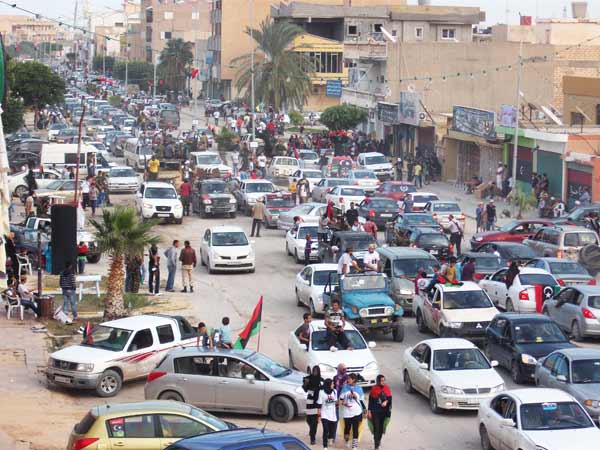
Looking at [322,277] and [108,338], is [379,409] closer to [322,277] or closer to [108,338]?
[108,338]

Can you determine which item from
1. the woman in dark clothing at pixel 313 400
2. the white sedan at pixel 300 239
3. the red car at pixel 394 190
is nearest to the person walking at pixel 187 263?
the white sedan at pixel 300 239

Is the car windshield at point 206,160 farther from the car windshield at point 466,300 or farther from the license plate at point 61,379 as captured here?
the license plate at point 61,379

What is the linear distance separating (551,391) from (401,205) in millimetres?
30293

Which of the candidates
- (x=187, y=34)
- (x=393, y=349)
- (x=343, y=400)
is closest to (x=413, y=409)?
(x=343, y=400)

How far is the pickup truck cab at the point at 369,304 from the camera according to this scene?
27.5m

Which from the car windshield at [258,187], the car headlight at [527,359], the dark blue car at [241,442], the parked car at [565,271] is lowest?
the car headlight at [527,359]

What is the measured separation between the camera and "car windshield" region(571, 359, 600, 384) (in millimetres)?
20641

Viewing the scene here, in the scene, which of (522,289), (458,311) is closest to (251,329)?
(458,311)

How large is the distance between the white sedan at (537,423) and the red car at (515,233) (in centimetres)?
2223

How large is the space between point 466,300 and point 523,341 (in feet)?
11.5

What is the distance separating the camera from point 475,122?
62750mm

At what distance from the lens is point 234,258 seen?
1476 inches

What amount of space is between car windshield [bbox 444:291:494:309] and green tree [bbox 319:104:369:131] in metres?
56.1

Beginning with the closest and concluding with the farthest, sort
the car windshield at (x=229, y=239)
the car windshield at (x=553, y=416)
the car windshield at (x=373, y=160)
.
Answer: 1. the car windshield at (x=553, y=416)
2. the car windshield at (x=229, y=239)
3. the car windshield at (x=373, y=160)
